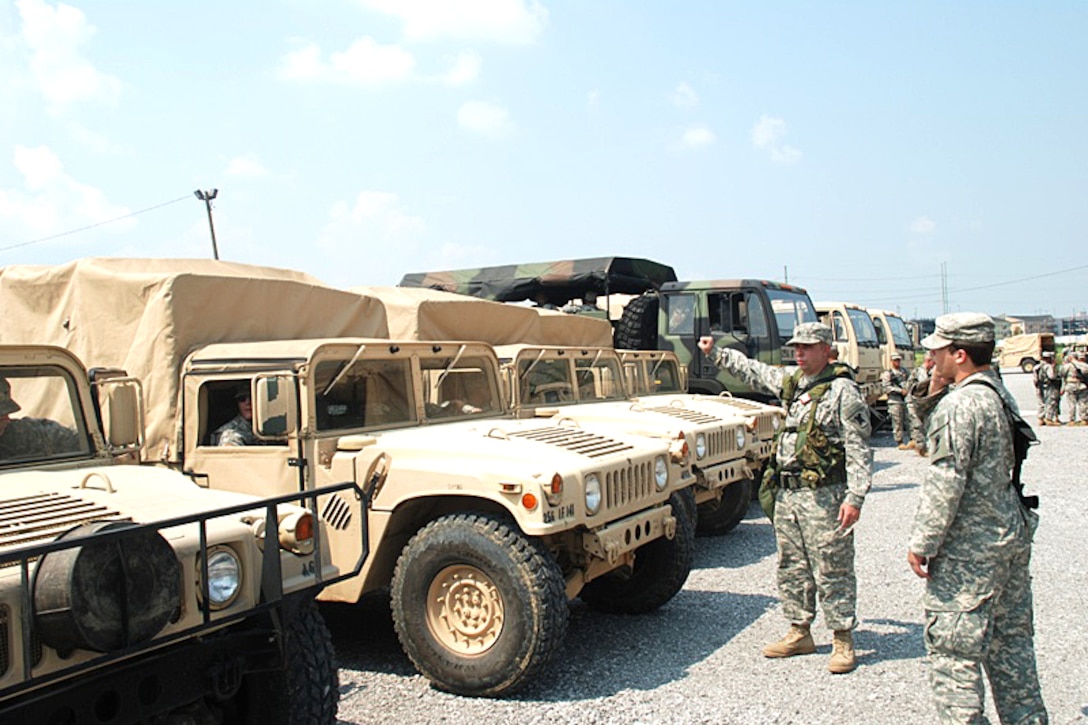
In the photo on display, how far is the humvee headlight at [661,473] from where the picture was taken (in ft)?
16.3

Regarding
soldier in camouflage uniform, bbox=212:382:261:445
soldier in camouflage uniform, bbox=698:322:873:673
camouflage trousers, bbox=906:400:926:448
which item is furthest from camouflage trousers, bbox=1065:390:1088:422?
soldier in camouflage uniform, bbox=212:382:261:445

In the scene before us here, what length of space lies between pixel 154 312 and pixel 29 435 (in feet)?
5.69

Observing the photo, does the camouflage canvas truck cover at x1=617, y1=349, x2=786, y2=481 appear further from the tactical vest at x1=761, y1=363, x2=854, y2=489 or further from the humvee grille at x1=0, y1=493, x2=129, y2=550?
the humvee grille at x1=0, y1=493, x2=129, y2=550

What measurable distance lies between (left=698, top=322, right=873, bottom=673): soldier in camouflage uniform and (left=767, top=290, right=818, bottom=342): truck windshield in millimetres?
6167

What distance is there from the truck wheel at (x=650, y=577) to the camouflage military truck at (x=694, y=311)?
16.5 feet

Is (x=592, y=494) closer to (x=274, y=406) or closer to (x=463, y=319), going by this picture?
(x=274, y=406)

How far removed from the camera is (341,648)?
503cm

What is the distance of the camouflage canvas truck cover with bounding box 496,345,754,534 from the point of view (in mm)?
6496

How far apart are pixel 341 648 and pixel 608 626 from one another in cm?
149

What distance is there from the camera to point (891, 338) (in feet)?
50.5

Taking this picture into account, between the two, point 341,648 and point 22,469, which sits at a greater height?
point 22,469

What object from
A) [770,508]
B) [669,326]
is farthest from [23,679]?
[669,326]

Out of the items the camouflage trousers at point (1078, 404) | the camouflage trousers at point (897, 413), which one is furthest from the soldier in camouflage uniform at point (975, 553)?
the camouflage trousers at point (1078, 404)

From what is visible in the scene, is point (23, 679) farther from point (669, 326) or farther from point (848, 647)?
point (669, 326)
